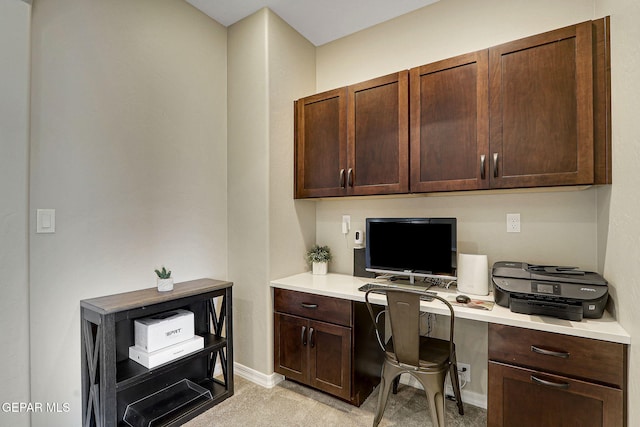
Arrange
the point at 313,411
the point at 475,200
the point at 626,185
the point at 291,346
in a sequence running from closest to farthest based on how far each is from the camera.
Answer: the point at 626,185, the point at 313,411, the point at 475,200, the point at 291,346

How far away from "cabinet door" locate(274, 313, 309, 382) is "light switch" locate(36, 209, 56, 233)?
1.55 m

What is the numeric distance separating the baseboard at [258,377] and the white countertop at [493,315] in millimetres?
735

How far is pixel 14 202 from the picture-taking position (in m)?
1.51

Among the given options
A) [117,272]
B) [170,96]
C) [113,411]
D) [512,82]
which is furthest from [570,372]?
[170,96]

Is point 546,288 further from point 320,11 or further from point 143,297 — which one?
point 320,11

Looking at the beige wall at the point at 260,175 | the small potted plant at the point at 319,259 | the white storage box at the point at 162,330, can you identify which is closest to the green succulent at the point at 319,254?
the small potted plant at the point at 319,259

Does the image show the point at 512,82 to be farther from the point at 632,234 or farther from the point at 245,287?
the point at 245,287

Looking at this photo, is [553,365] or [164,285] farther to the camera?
[164,285]

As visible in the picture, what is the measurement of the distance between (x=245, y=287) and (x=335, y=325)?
2.91ft

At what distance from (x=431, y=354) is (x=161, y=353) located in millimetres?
1654

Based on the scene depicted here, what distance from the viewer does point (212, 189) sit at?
259 centimetres

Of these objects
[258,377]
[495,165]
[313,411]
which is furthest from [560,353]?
[258,377]

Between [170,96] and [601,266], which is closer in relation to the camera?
[601,266]

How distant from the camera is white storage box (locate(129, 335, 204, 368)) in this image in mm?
1830
